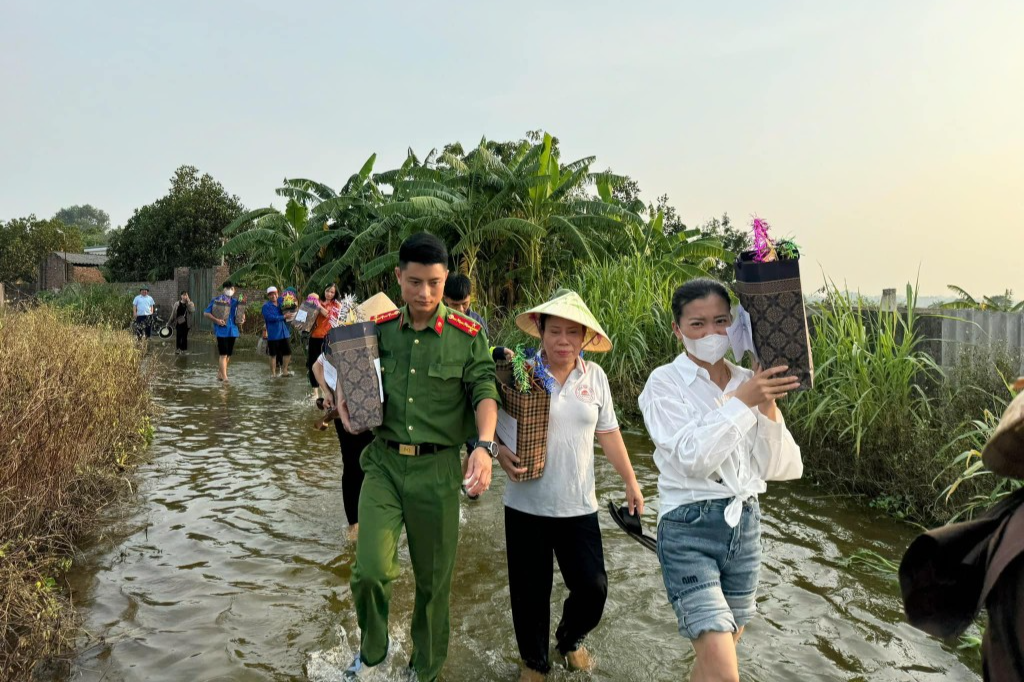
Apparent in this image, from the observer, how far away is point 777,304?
8.65 feet

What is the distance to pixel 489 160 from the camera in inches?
591

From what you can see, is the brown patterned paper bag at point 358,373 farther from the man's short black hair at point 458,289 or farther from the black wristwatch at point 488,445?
the man's short black hair at point 458,289

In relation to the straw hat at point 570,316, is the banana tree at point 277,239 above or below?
above

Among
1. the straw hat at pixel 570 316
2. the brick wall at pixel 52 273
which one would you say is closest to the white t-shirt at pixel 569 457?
the straw hat at pixel 570 316

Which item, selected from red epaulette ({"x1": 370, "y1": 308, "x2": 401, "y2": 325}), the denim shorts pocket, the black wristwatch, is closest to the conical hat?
red epaulette ({"x1": 370, "y1": 308, "x2": 401, "y2": 325})

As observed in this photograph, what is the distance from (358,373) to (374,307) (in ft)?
2.42

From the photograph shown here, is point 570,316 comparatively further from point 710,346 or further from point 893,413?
point 893,413

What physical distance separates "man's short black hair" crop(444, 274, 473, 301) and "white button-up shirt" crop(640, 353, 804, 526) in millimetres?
2849

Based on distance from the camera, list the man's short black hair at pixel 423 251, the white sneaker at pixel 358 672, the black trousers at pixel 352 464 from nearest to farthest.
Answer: the man's short black hair at pixel 423 251, the white sneaker at pixel 358 672, the black trousers at pixel 352 464

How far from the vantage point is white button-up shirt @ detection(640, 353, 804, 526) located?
2686 millimetres

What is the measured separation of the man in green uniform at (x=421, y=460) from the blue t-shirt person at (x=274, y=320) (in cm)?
1117

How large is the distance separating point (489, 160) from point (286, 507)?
32.6 feet

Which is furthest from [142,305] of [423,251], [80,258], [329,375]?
[80,258]

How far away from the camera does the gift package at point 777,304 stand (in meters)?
2.61
